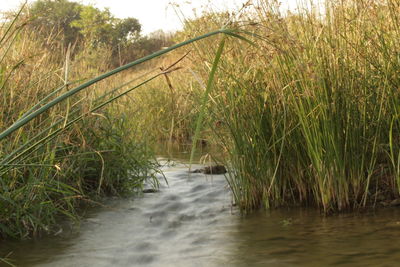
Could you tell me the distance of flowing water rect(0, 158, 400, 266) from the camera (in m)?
3.42

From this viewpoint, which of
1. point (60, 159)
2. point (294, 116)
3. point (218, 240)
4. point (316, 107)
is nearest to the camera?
point (316, 107)

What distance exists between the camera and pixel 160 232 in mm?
4223

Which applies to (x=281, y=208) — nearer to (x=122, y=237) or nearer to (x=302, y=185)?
(x=302, y=185)

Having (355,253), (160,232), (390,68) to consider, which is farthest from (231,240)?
(390,68)

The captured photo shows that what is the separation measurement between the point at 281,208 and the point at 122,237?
51.6 inches

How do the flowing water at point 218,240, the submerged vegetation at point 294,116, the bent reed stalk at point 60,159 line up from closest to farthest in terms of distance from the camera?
1. the flowing water at point 218,240
2. the bent reed stalk at point 60,159
3. the submerged vegetation at point 294,116

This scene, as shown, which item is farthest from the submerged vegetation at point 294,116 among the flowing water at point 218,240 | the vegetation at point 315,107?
the flowing water at point 218,240

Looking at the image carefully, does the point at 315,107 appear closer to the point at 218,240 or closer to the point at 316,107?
the point at 316,107

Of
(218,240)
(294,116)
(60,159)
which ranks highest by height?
(294,116)

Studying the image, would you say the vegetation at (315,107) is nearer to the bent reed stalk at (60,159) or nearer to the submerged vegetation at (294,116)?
the submerged vegetation at (294,116)

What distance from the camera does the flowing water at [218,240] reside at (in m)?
3.42

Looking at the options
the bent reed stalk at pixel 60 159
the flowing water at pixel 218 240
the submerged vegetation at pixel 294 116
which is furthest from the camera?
the submerged vegetation at pixel 294 116

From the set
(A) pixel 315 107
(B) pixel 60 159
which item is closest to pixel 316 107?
(A) pixel 315 107

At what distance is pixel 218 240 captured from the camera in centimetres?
390
